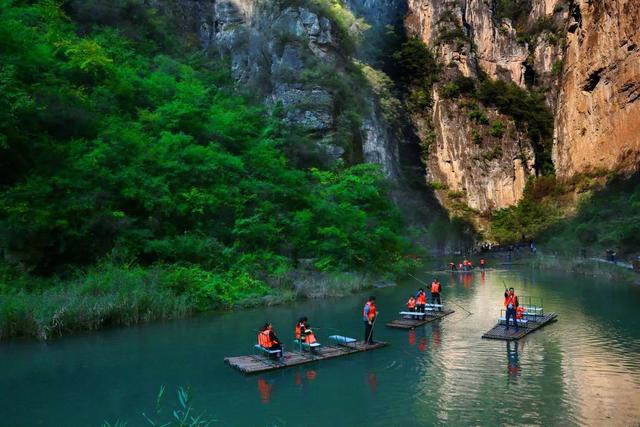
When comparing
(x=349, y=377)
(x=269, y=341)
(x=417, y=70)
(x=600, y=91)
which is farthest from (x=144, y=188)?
(x=417, y=70)

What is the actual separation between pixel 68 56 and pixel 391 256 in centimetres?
2244

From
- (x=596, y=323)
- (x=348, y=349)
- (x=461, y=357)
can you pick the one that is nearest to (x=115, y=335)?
(x=348, y=349)

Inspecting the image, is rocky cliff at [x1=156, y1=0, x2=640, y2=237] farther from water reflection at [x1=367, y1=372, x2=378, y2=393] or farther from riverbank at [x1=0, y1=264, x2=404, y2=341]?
water reflection at [x1=367, y1=372, x2=378, y2=393]

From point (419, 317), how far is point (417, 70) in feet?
238

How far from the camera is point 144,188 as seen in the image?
2597 centimetres

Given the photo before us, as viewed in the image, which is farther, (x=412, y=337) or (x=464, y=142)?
(x=464, y=142)

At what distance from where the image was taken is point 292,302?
26438 mm

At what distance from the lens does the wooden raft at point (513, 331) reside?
18.0 meters

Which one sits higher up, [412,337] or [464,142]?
[464,142]

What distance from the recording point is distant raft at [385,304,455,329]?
2063 cm

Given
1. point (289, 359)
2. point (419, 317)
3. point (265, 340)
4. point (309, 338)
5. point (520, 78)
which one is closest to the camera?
point (289, 359)

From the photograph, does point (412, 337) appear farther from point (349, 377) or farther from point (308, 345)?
point (349, 377)

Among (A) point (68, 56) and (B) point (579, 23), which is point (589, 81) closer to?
(B) point (579, 23)

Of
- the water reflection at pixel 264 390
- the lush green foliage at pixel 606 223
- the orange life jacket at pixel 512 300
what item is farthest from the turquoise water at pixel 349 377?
the lush green foliage at pixel 606 223
